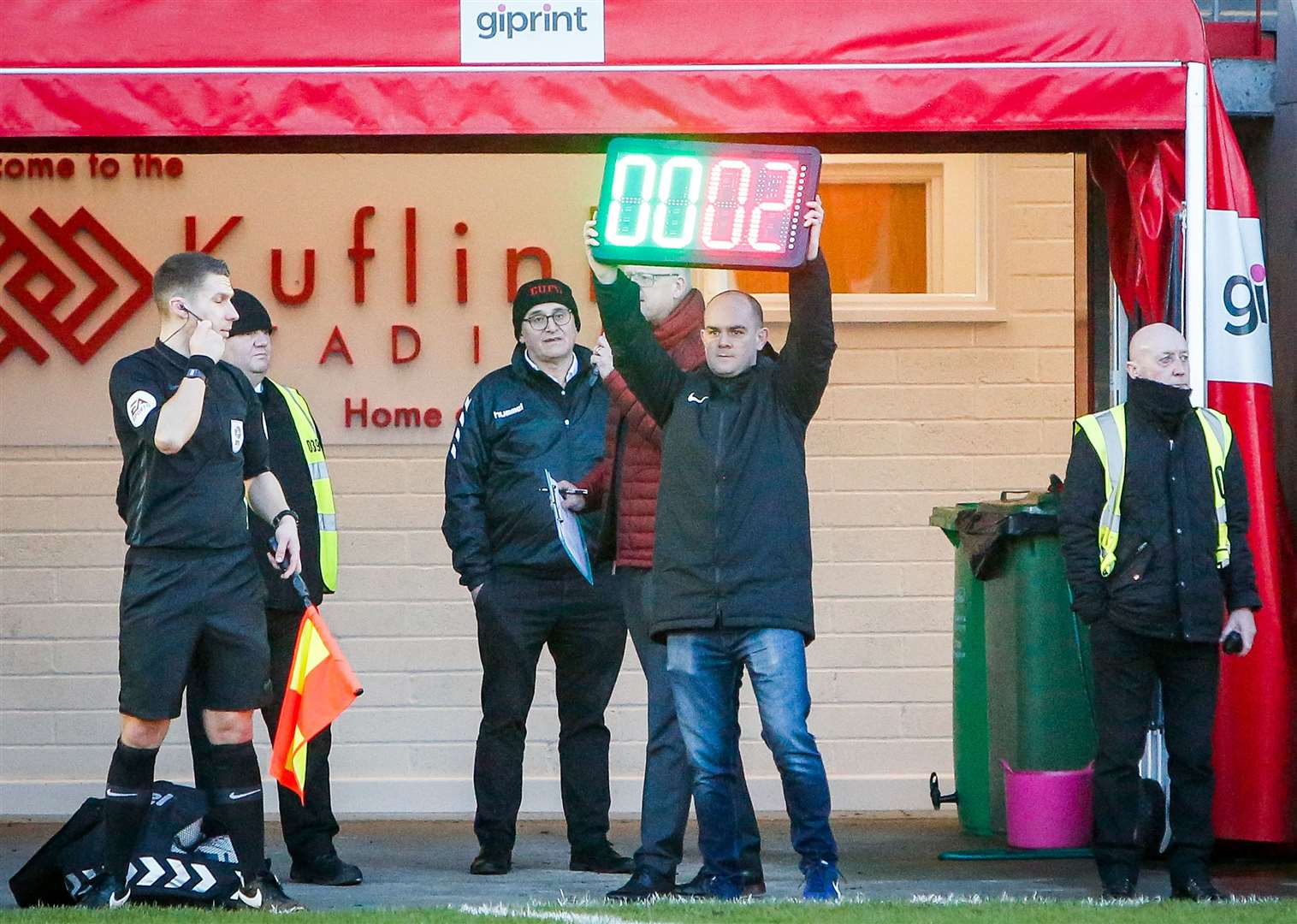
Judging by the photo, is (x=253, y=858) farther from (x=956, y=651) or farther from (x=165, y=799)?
(x=956, y=651)

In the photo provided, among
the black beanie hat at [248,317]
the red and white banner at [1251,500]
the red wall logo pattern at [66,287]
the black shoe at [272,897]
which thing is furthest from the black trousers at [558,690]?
the red wall logo pattern at [66,287]

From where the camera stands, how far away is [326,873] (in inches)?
256

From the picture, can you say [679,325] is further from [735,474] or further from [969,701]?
[969,701]

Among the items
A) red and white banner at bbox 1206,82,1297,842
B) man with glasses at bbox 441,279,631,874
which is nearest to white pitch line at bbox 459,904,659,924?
man with glasses at bbox 441,279,631,874

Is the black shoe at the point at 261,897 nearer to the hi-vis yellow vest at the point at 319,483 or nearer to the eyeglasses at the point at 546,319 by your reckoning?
the hi-vis yellow vest at the point at 319,483

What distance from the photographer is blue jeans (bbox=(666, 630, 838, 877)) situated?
18.4 feet

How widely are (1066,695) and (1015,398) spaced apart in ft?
6.21

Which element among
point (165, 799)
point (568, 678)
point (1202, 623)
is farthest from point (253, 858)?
point (1202, 623)

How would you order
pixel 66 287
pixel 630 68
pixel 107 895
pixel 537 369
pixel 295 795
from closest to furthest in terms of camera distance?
pixel 107 895 < pixel 630 68 < pixel 295 795 < pixel 537 369 < pixel 66 287

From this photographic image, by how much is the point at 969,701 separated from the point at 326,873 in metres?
2.49

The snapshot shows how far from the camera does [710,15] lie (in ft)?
20.0

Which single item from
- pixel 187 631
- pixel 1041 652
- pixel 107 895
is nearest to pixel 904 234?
pixel 1041 652

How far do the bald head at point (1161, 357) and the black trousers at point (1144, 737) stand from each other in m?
0.74

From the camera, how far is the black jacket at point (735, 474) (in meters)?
5.64
